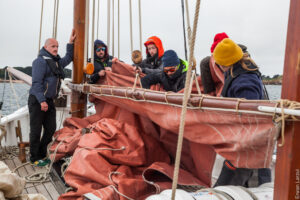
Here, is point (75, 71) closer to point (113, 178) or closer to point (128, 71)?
point (128, 71)

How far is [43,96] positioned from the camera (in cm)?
295

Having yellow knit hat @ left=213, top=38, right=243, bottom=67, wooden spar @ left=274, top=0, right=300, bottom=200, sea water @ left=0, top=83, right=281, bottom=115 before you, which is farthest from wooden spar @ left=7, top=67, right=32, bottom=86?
wooden spar @ left=274, top=0, right=300, bottom=200

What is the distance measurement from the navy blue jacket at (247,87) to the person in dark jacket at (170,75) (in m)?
0.79

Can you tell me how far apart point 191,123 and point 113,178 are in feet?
2.42

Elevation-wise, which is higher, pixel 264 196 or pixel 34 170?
pixel 264 196

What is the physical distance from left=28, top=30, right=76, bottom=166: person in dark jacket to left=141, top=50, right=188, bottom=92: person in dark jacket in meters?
1.09

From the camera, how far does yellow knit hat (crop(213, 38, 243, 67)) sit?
1.58m

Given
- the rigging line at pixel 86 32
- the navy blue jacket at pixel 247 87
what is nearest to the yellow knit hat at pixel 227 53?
the navy blue jacket at pixel 247 87

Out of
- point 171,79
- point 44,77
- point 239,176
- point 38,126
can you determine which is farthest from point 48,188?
point 239,176

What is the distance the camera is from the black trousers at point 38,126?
3.04 m

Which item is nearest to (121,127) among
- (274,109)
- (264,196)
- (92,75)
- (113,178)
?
(113,178)

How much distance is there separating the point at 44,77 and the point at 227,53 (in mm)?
2186

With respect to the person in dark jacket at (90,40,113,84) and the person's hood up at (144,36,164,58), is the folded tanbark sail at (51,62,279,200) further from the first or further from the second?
the person in dark jacket at (90,40,113,84)

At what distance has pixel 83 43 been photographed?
11.2 ft
